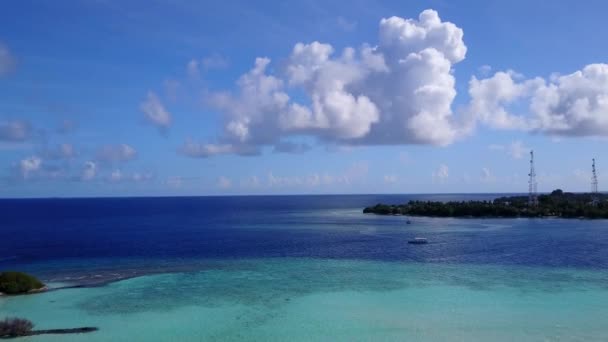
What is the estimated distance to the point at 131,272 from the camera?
52469mm

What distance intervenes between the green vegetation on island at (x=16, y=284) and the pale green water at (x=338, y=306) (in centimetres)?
149

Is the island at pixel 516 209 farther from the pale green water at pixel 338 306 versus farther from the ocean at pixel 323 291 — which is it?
the pale green water at pixel 338 306

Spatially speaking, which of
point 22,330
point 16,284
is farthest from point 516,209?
point 22,330

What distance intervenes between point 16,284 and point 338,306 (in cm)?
2618

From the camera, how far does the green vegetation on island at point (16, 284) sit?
41312 mm

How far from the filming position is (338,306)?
3659 centimetres

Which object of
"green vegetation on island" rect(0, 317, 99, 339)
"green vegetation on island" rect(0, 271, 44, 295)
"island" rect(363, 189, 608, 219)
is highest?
"island" rect(363, 189, 608, 219)

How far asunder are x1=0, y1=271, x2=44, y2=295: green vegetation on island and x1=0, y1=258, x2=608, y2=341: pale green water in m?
1.49

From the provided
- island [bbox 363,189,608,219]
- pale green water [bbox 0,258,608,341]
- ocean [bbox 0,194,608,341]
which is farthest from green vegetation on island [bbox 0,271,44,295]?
island [bbox 363,189,608,219]

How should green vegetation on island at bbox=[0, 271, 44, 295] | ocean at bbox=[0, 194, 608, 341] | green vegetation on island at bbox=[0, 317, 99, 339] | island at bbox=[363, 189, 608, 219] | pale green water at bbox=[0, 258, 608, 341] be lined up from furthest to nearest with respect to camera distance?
island at bbox=[363, 189, 608, 219]
green vegetation on island at bbox=[0, 271, 44, 295]
ocean at bbox=[0, 194, 608, 341]
pale green water at bbox=[0, 258, 608, 341]
green vegetation on island at bbox=[0, 317, 99, 339]

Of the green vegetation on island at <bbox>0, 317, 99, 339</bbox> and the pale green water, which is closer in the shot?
the green vegetation on island at <bbox>0, 317, 99, 339</bbox>

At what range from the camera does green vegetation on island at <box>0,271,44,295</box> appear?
41.3m

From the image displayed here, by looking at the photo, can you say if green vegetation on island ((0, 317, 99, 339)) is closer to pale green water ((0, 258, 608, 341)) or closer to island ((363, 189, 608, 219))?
pale green water ((0, 258, 608, 341))

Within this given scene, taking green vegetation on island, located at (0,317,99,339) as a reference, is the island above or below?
above
